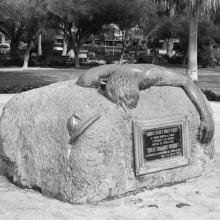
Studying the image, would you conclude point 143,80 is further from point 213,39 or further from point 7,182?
point 213,39

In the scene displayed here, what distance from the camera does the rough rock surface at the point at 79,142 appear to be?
4496 millimetres

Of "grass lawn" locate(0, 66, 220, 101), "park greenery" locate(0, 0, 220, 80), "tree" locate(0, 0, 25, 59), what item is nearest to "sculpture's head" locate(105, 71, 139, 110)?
"grass lawn" locate(0, 66, 220, 101)

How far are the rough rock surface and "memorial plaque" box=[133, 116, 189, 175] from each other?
0.24 feet

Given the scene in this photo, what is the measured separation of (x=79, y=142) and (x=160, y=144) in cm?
97

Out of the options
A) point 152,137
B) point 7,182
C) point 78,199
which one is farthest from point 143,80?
point 7,182

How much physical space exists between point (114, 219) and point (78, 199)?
0.47 meters

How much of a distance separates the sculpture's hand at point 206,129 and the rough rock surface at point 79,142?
68mm

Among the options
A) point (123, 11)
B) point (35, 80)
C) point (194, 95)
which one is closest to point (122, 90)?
point (194, 95)

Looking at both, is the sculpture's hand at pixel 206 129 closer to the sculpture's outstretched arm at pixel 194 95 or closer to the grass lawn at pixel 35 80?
the sculpture's outstretched arm at pixel 194 95

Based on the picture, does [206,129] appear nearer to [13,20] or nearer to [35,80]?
[35,80]

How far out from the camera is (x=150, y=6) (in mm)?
31484

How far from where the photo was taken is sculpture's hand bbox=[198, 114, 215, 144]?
5.29 m

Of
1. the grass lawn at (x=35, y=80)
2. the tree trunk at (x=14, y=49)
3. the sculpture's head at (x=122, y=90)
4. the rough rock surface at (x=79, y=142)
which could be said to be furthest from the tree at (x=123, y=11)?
the sculpture's head at (x=122, y=90)

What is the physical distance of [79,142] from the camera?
4.47 meters
